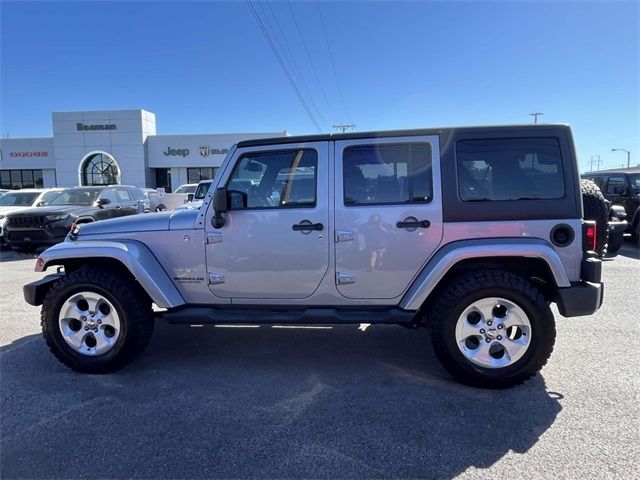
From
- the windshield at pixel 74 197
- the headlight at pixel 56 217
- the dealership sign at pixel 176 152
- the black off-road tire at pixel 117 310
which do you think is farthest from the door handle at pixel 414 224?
the dealership sign at pixel 176 152

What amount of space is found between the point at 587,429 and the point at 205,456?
2.50m

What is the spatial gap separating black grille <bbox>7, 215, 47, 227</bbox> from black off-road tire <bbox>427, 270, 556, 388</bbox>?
10232mm

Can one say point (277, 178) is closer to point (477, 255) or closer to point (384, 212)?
point (384, 212)

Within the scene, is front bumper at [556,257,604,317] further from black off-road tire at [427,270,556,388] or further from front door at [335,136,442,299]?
front door at [335,136,442,299]

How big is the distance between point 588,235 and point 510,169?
0.81 metres

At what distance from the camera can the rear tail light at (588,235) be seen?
336 cm

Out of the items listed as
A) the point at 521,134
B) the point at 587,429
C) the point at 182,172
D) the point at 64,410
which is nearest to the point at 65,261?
the point at 64,410

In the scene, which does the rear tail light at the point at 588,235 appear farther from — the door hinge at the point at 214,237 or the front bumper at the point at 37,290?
the front bumper at the point at 37,290

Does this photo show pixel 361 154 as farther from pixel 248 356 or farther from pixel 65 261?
pixel 65 261

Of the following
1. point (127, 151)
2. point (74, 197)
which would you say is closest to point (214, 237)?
point (74, 197)

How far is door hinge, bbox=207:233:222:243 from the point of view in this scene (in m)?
3.69

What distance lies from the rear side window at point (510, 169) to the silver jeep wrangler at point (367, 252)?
11 mm

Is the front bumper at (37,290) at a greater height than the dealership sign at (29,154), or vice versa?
the dealership sign at (29,154)

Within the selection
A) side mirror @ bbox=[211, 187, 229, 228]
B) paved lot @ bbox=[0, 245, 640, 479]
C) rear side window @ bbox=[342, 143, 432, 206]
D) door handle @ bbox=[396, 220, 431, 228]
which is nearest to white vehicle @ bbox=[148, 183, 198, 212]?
paved lot @ bbox=[0, 245, 640, 479]
